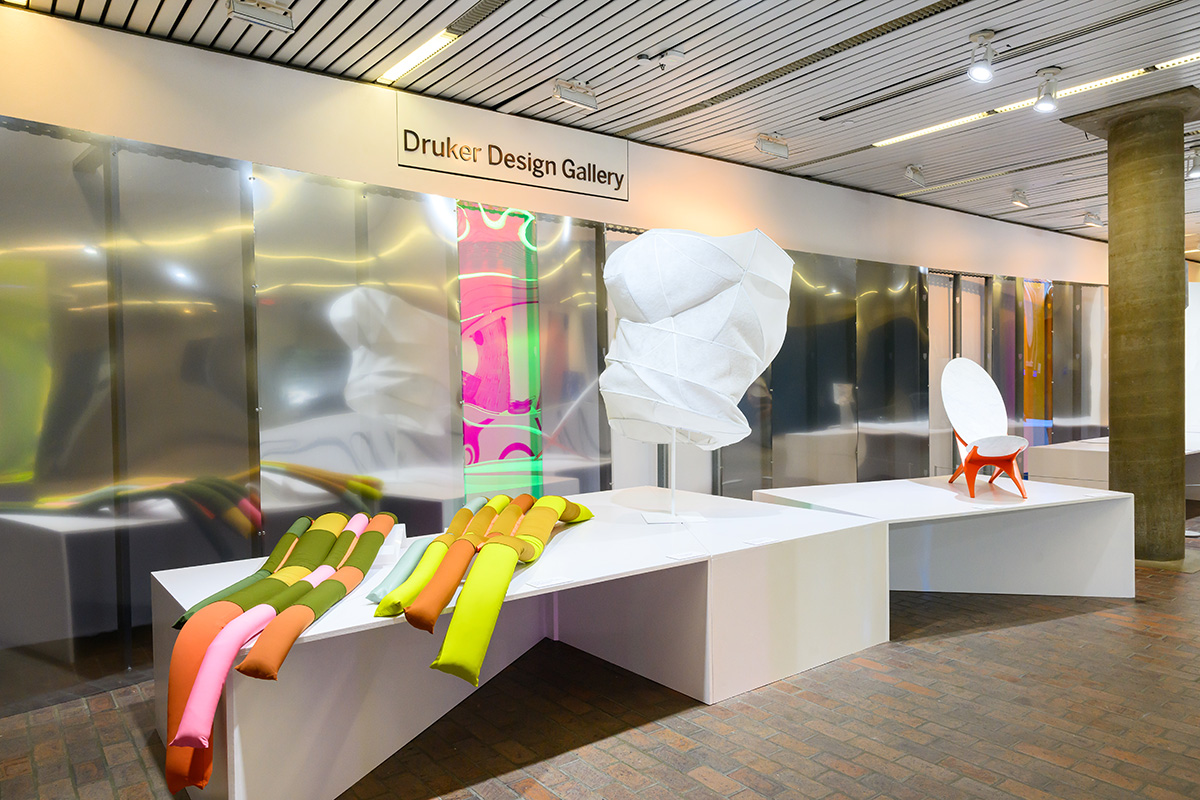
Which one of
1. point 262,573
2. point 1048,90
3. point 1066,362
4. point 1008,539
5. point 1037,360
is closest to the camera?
point 262,573

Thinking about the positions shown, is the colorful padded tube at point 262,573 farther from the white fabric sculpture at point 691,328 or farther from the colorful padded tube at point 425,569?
the white fabric sculpture at point 691,328

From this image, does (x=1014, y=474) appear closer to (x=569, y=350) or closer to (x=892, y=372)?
(x=569, y=350)

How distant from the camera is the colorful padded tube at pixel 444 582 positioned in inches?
93.3

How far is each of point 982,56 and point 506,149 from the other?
3204 millimetres

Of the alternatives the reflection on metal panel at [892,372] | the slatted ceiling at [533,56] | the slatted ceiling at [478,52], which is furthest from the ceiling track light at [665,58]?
the reflection on metal panel at [892,372]

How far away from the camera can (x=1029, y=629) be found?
170 inches

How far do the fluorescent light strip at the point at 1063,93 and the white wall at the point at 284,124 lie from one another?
4.13ft

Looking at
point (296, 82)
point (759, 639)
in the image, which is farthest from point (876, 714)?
point (296, 82)

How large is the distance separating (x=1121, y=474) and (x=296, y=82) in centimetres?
645

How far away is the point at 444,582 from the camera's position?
8.39ft

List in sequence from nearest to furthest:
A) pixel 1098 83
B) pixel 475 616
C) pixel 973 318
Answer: pixel 475 616 < pixel 1098 83 < pixel 973 318

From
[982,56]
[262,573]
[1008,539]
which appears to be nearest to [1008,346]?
[1008,539]

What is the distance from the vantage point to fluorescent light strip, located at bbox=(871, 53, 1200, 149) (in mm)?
5211

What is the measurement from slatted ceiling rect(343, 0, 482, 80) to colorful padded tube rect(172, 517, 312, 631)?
280cm
